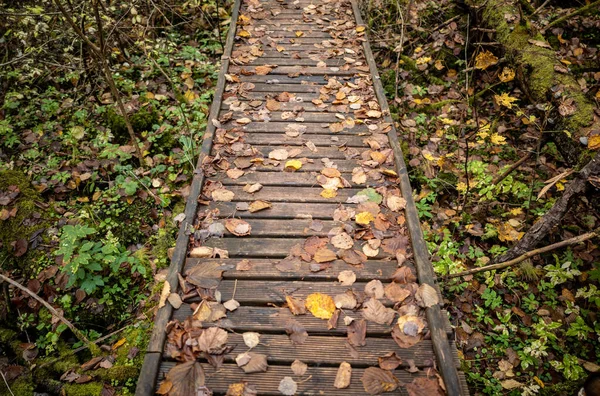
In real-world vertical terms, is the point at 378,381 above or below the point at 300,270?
below

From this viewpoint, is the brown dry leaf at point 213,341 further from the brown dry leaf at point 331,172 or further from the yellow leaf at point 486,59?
the yellow leaf at point 486,59

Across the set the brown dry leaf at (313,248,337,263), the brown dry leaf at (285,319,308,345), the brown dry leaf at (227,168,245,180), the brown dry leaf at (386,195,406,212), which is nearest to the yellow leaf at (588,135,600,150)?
the brown dry leaf at (386,195,406,212)

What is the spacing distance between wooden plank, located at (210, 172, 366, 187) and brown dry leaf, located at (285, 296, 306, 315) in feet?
4.00

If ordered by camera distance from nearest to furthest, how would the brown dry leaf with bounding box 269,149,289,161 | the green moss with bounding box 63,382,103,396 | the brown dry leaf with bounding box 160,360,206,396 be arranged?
1. the brown dry leaf with bounding box 160,360,206,396
2. the green moss with bounding box 63,382,103,396
3. the brown dry leaf with bounding box 269,149,289,161

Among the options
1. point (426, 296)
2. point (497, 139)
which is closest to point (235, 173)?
point (426, 296)

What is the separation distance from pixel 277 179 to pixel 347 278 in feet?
4.16

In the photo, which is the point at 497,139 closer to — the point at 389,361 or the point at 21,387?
the point at 389,361

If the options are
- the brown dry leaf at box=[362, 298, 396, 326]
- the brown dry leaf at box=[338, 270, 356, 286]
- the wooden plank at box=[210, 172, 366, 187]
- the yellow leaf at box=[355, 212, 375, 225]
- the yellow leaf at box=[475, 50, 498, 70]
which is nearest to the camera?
the brown dry leaf at box=[362, 298, 396, 326]

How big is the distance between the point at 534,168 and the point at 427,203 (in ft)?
4.87

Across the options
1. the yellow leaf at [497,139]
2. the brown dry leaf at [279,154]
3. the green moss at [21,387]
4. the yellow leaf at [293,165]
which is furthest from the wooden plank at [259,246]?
the yellow leaf at [497,139]

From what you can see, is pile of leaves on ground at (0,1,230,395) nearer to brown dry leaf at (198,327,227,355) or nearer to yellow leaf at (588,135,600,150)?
brown dry leaf at (198,327,227,355)

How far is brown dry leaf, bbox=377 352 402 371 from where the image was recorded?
7.20 ft

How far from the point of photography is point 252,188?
131 inches

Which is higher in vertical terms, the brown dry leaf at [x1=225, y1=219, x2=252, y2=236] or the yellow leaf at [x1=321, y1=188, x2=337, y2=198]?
the yellow leaf at [x1=321, y1=188, x2=337, y2=198]
